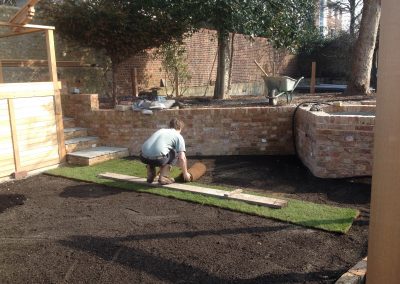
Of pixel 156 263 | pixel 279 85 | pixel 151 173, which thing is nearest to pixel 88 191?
pixel 151 173

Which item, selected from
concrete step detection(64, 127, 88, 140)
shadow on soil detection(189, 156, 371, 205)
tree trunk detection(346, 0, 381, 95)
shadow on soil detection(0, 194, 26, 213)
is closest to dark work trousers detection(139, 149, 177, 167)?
shadow on soil detection(189, 156, 371, 205)

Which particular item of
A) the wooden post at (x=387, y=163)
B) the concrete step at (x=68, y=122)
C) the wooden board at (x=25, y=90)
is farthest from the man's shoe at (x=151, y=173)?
the wooden post at (x=387, y=163)

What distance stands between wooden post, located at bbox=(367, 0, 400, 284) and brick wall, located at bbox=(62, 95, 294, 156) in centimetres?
553

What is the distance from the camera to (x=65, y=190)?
6414mm

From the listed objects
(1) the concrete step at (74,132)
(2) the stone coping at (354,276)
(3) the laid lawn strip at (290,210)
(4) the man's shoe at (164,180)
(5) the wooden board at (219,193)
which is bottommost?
(2) the stone coping at (354,276)

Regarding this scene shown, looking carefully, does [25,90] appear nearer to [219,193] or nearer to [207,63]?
[219,193]

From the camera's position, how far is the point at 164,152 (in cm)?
605

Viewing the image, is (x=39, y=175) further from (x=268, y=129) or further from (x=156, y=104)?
(x=268, y=129)

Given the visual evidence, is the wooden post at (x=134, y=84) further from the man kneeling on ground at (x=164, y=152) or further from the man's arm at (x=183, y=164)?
the man's arm at (x=183, y=164)

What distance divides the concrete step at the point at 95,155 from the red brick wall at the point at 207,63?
4.65 meters

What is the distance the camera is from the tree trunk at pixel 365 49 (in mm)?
10586

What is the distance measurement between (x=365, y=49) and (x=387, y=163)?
960 centimetres

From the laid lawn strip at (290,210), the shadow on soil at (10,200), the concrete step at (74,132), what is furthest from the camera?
the concrete step at (74,132)

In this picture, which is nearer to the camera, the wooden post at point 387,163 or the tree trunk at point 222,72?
the wooden post at point 387,163
